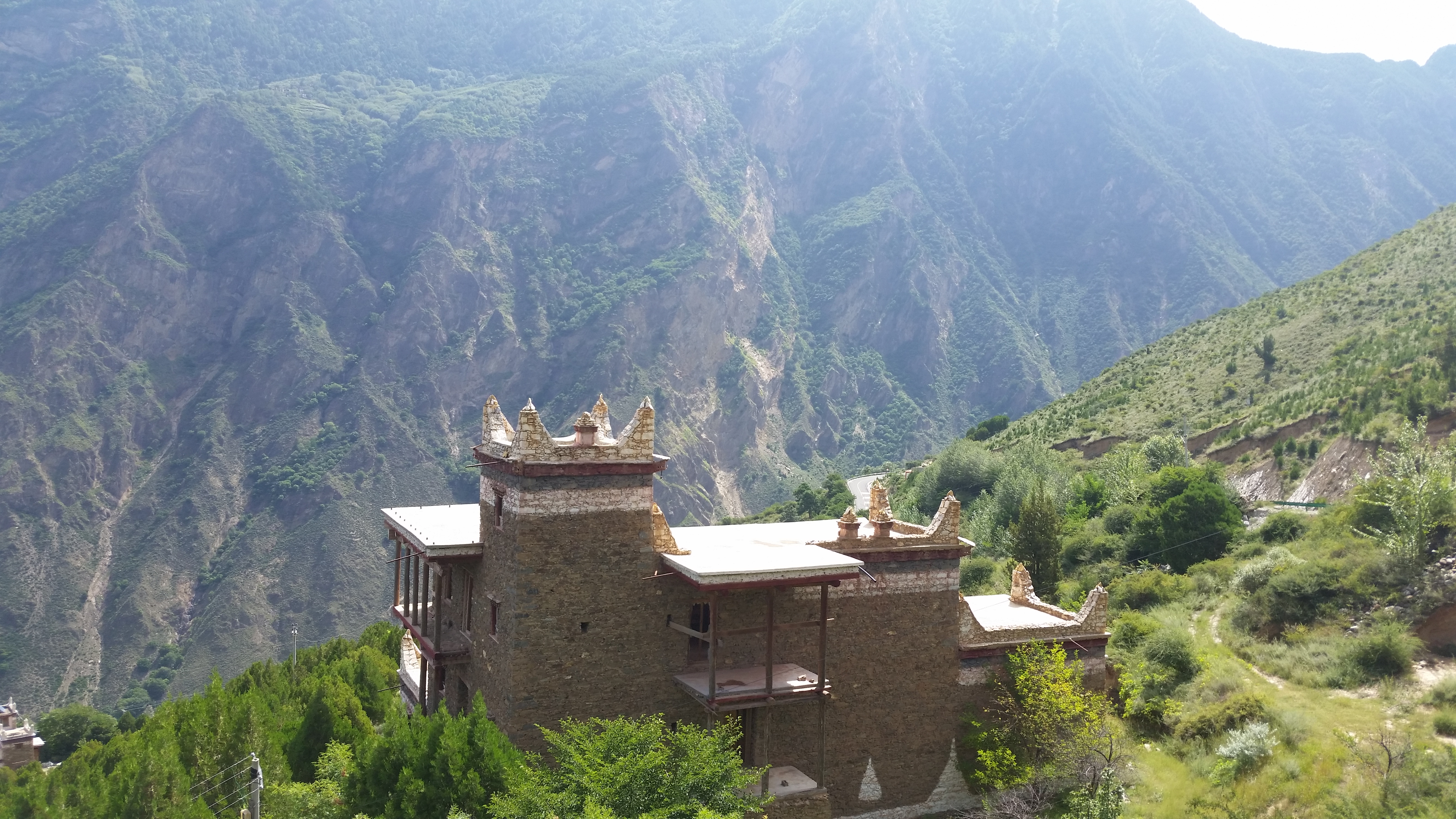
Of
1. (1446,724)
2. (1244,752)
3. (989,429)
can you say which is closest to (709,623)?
(1244,752)

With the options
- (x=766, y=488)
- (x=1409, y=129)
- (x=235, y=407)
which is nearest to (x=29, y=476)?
(x=235, y=407)

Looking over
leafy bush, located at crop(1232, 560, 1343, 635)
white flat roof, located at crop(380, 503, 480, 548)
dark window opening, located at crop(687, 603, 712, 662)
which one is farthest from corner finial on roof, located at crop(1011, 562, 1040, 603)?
white flat roof, located at crop(380, 503, 480, 548)

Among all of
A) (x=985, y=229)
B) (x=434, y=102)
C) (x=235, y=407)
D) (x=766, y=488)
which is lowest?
(x=766, y=488)

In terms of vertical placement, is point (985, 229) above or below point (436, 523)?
above

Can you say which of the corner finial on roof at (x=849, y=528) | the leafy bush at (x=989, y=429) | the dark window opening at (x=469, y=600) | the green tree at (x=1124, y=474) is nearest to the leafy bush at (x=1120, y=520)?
the green tree at (x=1124, y=474)

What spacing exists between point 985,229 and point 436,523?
6724 inches

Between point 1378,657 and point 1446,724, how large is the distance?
3.59 metres

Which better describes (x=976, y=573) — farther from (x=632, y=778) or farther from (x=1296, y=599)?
(x=632, y=778)

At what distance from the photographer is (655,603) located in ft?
69.6

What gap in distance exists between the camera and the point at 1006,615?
2692 centimetres

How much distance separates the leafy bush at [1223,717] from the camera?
80.8 ft

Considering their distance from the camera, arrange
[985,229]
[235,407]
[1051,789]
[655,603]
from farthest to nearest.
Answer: [985,229]
[235,407]
[1051,789]
[655,603]

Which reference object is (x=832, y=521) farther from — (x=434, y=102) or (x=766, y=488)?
Answer: (x=434, y=102)

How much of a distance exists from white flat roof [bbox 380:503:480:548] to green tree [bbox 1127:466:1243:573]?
27.1m
